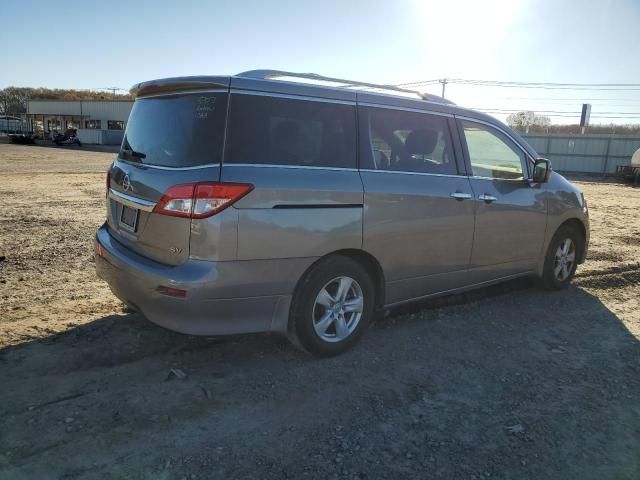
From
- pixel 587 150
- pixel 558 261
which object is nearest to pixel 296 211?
pixel 558 261

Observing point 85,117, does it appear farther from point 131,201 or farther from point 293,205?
point 293,205

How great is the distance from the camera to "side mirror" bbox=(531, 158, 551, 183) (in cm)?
524

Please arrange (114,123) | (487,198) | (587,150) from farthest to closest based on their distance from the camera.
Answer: (114,123), (587,150), (487,198)

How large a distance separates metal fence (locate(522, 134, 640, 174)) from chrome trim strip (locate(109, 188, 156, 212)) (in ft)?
121

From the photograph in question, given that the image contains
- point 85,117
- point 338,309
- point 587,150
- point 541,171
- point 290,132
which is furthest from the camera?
point 85,117

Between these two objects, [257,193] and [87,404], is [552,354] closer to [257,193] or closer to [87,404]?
[257,193]

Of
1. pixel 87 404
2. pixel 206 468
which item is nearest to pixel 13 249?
pixel 87 404

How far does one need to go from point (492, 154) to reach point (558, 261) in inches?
65.3

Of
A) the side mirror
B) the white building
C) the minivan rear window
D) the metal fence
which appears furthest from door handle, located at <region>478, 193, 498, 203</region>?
the white building

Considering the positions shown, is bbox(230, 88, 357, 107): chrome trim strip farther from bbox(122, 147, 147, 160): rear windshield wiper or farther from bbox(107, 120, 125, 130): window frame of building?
bbox(107, 120, 125, 130): window frame of building

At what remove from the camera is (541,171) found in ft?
17.2

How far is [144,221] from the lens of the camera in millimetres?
3562

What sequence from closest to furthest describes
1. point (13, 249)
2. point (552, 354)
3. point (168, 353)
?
point (168, 353), point (552, 354), point (13, 249)

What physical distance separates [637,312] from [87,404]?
202 inches
